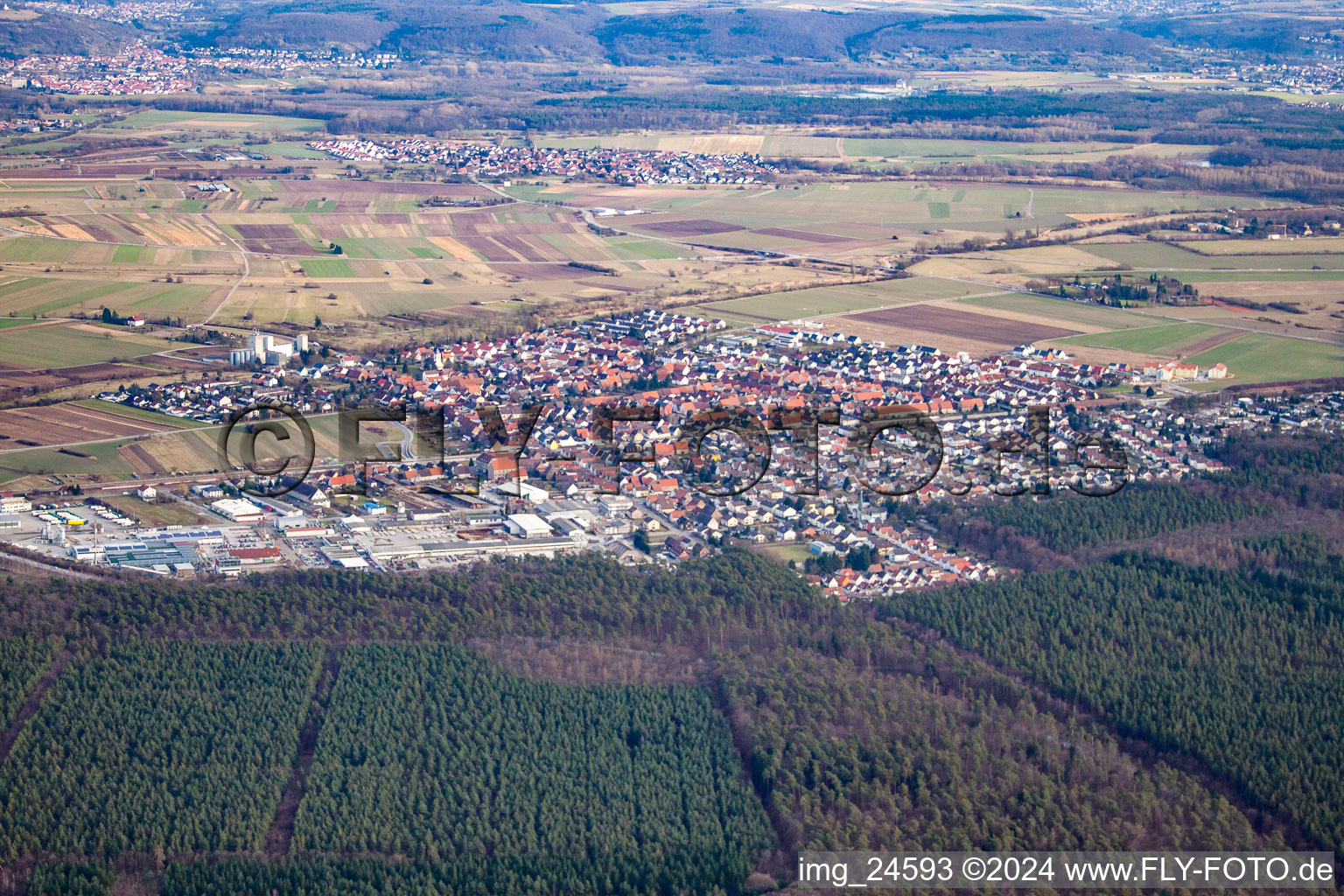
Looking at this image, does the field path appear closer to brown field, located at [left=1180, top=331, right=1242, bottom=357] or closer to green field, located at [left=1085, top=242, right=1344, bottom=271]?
brown field, located at [left=1180, top=331, right=1242, bottom=357]

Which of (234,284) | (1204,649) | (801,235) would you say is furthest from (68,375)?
(801,235)

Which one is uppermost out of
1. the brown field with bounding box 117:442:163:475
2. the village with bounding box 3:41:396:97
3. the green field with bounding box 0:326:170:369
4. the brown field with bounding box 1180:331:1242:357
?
the village with bounding box 3:41:396:97

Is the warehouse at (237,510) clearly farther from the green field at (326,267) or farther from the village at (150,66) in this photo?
the village at (150,66)

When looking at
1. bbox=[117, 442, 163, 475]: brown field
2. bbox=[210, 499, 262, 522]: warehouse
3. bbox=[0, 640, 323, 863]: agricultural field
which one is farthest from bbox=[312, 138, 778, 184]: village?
bbox=[0, 640, 323, 863]: agricultural field

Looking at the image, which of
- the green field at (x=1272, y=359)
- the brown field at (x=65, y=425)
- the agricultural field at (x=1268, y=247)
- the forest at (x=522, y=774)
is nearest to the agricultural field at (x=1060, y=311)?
the green field at (x=1272, y=359)

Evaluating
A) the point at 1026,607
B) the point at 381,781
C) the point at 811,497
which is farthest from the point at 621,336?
the point at 381,781

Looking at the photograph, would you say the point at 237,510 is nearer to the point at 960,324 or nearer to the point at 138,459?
the point at 138,459
